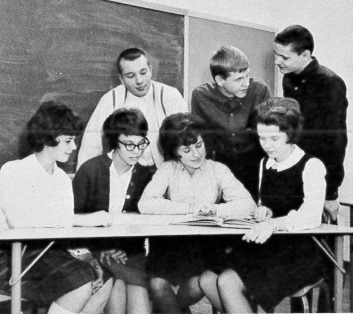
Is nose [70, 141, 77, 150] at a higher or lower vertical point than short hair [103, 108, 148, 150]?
lower

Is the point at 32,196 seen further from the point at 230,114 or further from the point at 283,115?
the point at 283,115

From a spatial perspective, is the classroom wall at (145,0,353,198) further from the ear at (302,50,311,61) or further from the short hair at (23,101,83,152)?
the short hair at (23,101,83,152)

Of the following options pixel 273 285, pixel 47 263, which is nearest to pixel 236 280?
pixel 273 285

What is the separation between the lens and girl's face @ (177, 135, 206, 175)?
1.94 m

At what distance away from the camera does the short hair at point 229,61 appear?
201 cm

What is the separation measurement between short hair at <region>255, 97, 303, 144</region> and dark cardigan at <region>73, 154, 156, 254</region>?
0.46 metres

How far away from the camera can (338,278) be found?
1801 millimetres

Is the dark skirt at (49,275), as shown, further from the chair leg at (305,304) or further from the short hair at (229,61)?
the short hair at (229,61)

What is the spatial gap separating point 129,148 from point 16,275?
0.59 m

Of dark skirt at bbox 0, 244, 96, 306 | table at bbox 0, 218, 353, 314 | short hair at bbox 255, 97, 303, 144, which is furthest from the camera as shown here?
short hair at bbox 255, 97, 303, 144

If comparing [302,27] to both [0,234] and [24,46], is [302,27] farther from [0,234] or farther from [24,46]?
[0,234]

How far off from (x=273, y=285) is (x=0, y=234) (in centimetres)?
94

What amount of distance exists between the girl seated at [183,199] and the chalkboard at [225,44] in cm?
20

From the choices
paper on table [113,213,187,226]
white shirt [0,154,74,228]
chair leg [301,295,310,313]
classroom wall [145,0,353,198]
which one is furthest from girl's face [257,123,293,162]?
white shirt [0,154,74,228]
